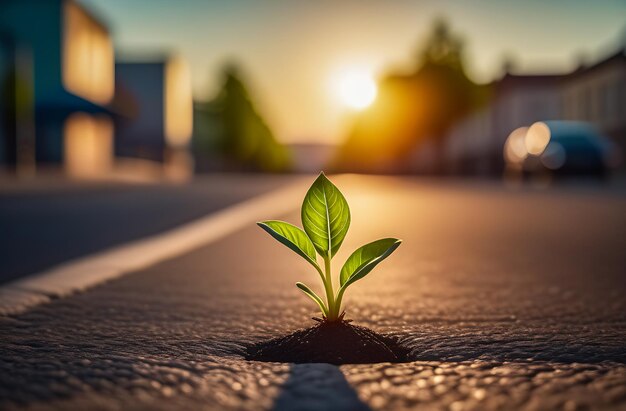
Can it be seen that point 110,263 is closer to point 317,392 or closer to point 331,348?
point 331,348

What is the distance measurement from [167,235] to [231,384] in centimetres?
529

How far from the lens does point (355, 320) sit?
9.27ft

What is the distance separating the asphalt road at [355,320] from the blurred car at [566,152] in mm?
14591

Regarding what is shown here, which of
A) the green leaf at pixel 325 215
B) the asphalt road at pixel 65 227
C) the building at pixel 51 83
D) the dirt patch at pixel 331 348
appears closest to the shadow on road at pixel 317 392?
the dirt patch at pixel 331 348

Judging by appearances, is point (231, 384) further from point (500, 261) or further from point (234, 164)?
point (234, 164)

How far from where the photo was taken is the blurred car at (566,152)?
1920 centimetres

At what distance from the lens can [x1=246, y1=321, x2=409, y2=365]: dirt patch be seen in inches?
82.4

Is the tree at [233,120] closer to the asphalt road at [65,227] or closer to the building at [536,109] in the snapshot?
the building at [536,109]

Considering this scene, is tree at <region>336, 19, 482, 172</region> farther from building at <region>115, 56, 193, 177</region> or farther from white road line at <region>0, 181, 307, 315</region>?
white road line at <region>0, 181, 307, 315</region>

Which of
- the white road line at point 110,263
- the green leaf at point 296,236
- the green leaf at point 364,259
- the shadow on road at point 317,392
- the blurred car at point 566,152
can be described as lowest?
the shadow on road at point 317,392

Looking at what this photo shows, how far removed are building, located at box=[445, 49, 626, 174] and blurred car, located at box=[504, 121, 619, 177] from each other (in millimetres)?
13989

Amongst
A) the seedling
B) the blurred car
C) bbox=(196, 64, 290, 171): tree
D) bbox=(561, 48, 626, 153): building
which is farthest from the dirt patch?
bbox=(196, 64, 290, 171): tree

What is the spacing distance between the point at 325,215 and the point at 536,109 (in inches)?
1792

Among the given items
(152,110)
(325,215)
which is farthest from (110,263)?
(152,110)
